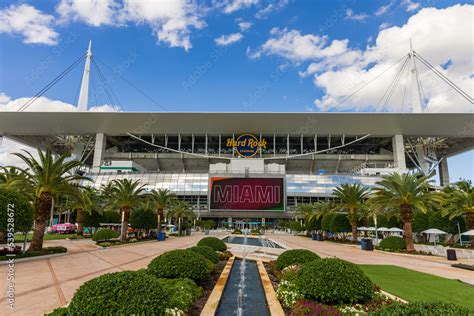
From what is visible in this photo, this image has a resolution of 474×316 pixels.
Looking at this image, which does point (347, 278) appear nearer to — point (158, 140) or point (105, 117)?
point (105, 117)

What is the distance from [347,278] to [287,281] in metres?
2.44

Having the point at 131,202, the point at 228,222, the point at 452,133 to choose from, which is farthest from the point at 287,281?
the point at 452,133

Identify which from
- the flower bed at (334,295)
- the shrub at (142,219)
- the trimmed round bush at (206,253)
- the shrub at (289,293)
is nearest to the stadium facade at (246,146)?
the shrub at (142,219)

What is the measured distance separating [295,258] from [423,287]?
507 centimetres

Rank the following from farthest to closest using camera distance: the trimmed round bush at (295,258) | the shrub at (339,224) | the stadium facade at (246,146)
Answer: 1. the stadium facade at (246,146)
2. the shrub at (339,224)
3. the trimmed round bush at (295,258)

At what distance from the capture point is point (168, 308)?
719 cm

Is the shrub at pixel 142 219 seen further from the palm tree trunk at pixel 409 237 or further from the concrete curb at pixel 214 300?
the concrete curb at pixel 214 300

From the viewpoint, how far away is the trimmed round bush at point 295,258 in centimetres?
1339

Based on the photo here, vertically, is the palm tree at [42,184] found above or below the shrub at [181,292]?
above

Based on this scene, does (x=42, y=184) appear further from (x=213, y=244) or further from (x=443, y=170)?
(x=443, y=170)

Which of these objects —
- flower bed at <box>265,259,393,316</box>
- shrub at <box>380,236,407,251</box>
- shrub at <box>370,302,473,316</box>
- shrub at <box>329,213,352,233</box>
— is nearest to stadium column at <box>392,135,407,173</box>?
shrub at <box>329,213,352,233</box>

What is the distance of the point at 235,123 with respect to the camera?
8756 centimetres

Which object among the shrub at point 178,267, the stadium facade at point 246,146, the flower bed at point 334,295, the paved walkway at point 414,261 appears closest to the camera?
the flower bed at point 334,295

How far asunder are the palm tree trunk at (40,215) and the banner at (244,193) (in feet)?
212
